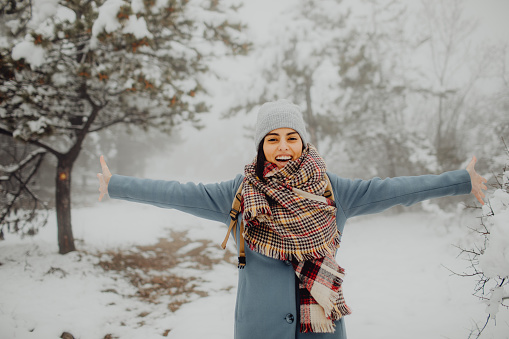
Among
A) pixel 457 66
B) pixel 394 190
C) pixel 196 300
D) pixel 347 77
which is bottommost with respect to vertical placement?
pixel 196 300

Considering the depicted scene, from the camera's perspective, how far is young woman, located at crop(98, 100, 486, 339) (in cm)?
145

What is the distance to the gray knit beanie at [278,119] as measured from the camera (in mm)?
1696

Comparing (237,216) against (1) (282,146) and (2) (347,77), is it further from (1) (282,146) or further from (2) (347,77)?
(2) (347,77)

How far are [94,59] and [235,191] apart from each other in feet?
12.7

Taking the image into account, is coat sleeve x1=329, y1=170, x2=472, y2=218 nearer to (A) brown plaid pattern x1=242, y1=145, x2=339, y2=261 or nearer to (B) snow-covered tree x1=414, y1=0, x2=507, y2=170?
(A) brown plaid pattern x1=242, y1=145, x2=339, y2=261

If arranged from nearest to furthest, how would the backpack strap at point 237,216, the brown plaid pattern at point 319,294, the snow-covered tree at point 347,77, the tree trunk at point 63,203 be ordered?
the brown plaid pattern at point 319,294
the backpack strap at point 237,216
the tree trunk at point 63,203
the snow-covered tree at point 347,77

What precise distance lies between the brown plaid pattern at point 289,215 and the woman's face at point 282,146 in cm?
8

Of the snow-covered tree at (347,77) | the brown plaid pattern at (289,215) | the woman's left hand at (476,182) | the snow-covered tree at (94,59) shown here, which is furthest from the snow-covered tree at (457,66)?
the brown plaid pattern at (289,215)

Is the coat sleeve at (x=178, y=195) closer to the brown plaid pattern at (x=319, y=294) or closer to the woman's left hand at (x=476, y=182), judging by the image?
the brown plaid pattern at (x=319, y=294)

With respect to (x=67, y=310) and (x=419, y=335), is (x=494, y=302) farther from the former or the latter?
(x=67, y=310)

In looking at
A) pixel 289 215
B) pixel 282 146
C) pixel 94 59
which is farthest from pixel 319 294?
pixel 94 59

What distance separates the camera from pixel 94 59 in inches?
161

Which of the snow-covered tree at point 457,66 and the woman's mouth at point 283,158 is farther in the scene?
the snow-covered tree at point 457,66

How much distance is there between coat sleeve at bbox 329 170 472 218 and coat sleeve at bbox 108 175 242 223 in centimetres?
74
